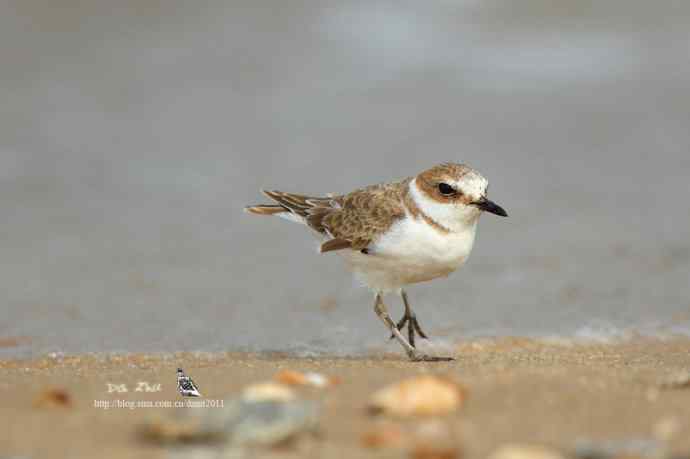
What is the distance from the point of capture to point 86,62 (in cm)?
1107

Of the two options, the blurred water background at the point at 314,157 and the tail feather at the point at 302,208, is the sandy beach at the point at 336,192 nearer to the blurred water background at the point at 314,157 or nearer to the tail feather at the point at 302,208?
the blurred water background at the point at 314,157

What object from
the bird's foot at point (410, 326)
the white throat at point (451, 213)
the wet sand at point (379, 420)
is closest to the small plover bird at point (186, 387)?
the wet sand at point (379, 420)

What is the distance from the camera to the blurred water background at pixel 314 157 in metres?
7.14

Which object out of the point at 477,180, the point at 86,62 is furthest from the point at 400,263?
the point at 86,62

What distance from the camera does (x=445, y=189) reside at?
225 inches

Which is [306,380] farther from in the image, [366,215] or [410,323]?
[410,323]

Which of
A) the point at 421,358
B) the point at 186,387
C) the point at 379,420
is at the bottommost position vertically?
the point at 379,420

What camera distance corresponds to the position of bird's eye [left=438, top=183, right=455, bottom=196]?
18.7 ft

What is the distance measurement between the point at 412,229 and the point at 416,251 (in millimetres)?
126

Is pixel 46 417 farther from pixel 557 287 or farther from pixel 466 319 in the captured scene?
pixel 557 287

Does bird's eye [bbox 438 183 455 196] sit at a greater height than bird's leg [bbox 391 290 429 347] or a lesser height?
greater

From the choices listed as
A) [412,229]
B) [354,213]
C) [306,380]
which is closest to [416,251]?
[412,229]

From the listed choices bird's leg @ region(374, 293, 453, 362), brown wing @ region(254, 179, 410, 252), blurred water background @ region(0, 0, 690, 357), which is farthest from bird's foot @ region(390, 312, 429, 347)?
brown wing @ region(254, 179, 410, 252)

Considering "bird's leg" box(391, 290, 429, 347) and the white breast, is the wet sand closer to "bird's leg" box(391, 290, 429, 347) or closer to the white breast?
the white breast
